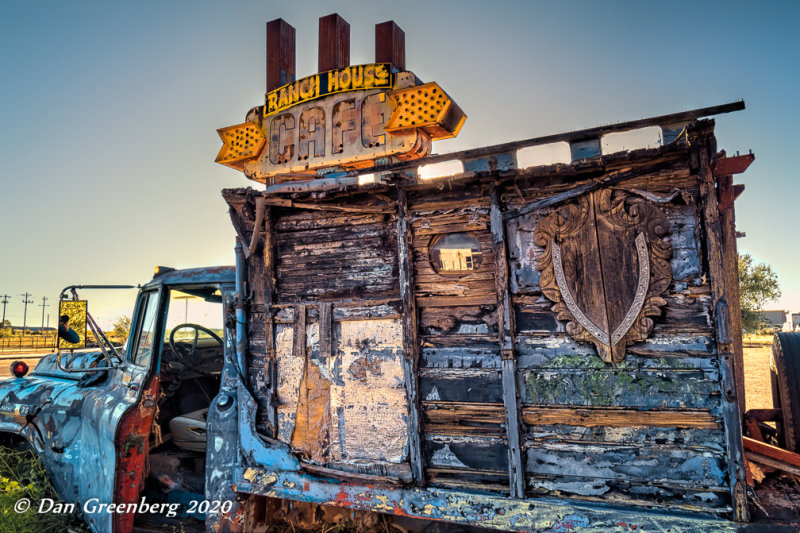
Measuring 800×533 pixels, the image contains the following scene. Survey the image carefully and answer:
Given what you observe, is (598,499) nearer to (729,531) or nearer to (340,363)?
(729,531)

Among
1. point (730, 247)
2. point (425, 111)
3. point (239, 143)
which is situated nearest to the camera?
point (730, 247)

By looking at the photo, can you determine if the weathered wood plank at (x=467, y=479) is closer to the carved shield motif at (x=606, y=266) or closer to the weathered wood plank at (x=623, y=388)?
the weathered wood plank at (x=623, y=388)

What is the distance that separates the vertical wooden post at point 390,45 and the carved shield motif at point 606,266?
4483mm

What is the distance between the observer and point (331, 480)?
3.38 meters

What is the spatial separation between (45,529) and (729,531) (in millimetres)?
5035

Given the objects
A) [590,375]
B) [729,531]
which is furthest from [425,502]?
[729,531]

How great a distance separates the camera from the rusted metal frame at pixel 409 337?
3170 mm

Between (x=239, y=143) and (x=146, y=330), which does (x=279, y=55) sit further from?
(x=146, y=330)

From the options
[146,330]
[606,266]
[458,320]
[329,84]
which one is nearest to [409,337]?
[458,320]

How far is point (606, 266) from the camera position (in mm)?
2900

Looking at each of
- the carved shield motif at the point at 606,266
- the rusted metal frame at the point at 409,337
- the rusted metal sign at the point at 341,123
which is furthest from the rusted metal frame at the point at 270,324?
the rusted metal sign at the point at 341,123

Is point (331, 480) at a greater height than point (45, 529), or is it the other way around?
point (331, 480)

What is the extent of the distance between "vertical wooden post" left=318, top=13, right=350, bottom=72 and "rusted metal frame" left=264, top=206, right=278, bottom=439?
161 inches

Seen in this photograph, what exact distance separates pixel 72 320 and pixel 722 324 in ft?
15.5
